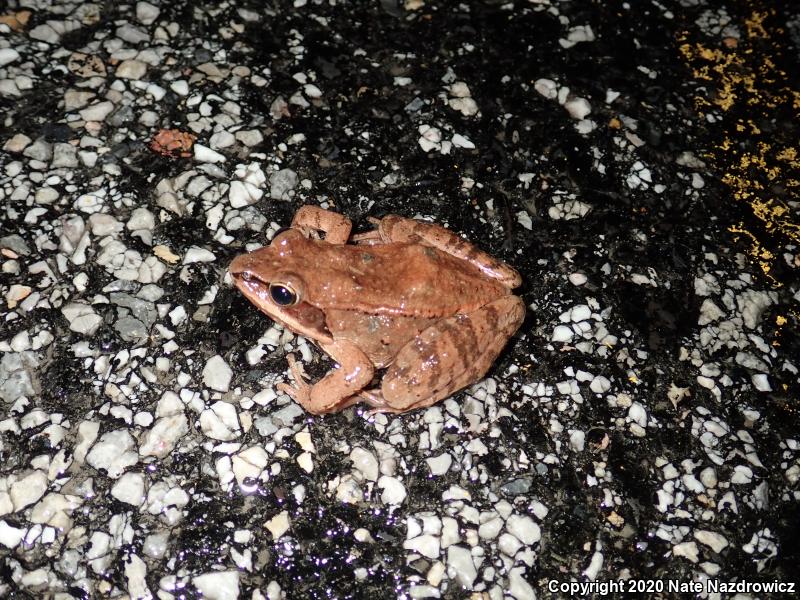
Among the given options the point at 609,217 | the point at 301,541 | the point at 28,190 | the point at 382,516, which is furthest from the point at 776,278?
the point at 28,190

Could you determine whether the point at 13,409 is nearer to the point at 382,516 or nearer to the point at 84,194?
the point at 84,194

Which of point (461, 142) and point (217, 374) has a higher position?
point (461, 142)

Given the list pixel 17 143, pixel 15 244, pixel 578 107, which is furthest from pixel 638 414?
pixel 17 143

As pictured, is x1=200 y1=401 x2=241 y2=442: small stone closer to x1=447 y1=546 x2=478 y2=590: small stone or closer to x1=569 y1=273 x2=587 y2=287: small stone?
x1=447 y1=546 x2=478 y2=590: small stone

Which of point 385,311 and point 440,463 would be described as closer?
point 440,463

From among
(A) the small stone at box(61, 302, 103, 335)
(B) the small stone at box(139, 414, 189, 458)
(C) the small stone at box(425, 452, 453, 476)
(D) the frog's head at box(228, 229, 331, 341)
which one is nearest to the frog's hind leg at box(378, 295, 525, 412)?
(C) the small stone at box(425, 452, 453, 476)

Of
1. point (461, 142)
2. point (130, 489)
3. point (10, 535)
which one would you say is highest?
point (461, 142)

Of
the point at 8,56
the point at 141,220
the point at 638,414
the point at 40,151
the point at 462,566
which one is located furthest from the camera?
the point at 8,56

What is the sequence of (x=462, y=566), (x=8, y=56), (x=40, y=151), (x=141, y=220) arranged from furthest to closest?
(x=8, y=56) < (x=40, y=151) < (x=141, y=220) < (x=462, y=566)

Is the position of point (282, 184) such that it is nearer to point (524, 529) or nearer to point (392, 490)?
point (392, 490)
